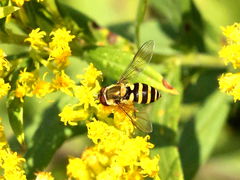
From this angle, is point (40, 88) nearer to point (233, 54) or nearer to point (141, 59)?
point (141, 59)

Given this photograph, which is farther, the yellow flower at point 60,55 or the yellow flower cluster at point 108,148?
the yellow flower at point 60,55

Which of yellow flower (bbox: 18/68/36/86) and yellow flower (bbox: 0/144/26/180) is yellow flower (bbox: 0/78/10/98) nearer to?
yellow flower (bbox: 18/68/36/86)

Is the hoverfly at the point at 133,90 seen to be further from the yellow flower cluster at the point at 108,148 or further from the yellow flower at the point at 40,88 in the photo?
the yellow flower at the point at 40,88

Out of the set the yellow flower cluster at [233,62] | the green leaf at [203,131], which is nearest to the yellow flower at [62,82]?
the yellow flower cluster at [233,62]

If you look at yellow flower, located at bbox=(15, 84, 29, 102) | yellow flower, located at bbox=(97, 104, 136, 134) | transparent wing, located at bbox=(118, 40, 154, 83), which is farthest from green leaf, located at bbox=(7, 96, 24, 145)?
transparent wing, located at bbox=(118, 40, 154, 83)

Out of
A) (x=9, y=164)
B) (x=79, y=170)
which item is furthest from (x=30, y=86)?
(x=79, y=170)

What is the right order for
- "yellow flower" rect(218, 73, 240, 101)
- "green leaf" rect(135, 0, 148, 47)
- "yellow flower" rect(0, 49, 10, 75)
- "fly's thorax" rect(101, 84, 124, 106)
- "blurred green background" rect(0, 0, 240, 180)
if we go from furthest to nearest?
"blurred green background" rect(0, 0, 240, 180)
"green leaf" rect(135, 0, 148, 47)
"fly's thorax" rect(101, 84, 124, 106)
"yellow flower" rect(218, 73, 240, 101)
"yellow flower" rect(0, 49, 10, 75)
